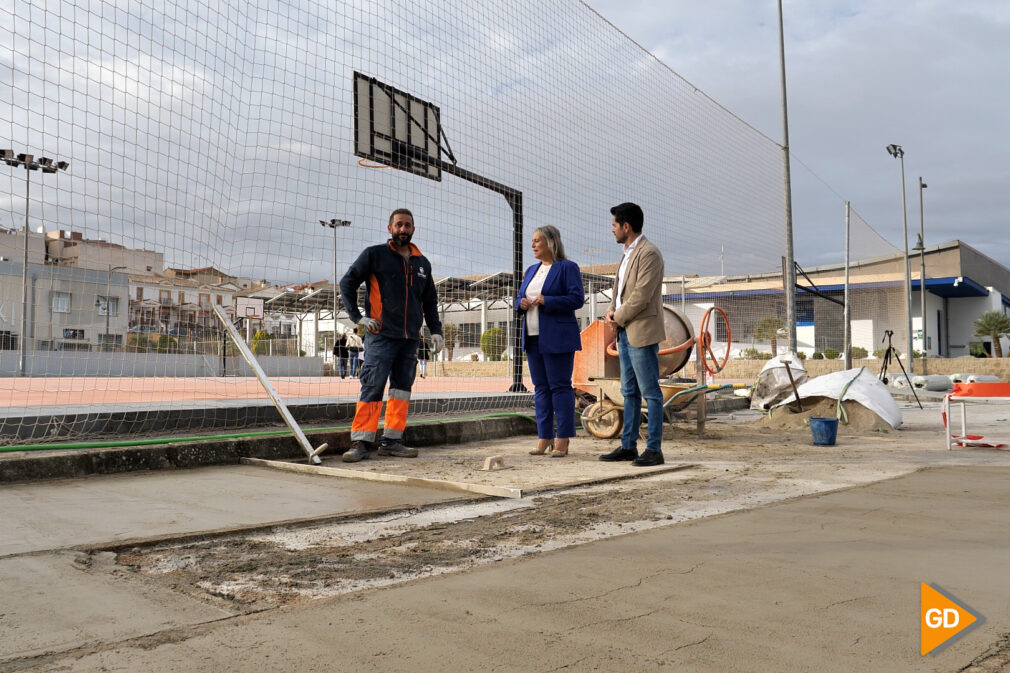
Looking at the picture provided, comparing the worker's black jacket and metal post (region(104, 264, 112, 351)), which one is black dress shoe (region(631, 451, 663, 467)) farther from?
metal post (region(104, 264, 112, 351))

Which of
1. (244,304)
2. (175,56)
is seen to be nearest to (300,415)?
A: (244,304)

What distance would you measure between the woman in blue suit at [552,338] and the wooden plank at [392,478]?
1614 mm

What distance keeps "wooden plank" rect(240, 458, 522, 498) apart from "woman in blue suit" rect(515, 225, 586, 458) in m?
1.61

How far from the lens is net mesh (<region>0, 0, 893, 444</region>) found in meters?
4.70

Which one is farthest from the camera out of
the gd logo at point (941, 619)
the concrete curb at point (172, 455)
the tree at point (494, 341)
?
the tree at point (494, 341)

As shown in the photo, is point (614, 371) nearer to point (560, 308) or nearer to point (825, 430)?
point (825, 430)

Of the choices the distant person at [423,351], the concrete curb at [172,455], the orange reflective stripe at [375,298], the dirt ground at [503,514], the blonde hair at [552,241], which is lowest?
the dirt ground at [503,514]

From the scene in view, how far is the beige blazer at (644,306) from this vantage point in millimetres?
5027

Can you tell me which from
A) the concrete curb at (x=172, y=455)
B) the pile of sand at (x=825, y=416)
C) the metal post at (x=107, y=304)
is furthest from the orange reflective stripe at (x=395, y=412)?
the pile of sand at (x=825, y=416)

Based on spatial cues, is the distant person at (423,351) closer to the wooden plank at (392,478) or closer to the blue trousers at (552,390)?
the blue trousers at (552,390)

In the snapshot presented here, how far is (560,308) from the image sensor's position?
212 inches

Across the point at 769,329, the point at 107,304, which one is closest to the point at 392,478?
the point at 107,304

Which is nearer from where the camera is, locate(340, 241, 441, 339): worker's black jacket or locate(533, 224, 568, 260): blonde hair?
locate(340, 241, 441, 339): worker's black jacket

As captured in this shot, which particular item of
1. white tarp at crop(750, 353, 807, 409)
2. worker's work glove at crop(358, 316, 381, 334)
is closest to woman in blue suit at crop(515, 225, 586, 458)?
worker's work glove at crop(358, 316, 381, 334)
